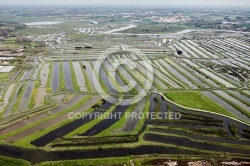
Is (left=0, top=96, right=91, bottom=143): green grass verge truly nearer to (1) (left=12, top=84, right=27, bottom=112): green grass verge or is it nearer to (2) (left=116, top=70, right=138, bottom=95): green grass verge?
(1) (left=12, top=84, right=27, bottom=112): green grass verge

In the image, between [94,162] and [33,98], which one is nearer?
[94,162]

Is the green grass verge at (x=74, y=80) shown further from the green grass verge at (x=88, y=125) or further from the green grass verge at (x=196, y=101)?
the green grass verge at (x=196, y=101)

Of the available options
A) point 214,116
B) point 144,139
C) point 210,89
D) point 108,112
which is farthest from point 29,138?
point 210,89

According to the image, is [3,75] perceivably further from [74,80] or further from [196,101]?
[196,101]

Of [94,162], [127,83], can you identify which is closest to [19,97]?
[127,83]

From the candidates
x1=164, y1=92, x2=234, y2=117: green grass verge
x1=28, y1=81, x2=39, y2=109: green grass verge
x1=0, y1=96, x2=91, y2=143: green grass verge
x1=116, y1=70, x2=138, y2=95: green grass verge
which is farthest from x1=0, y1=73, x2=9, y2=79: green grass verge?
x1=164, y1=92, x2=234, y2=117: green grass verge

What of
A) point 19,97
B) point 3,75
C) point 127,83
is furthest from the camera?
point 3,75

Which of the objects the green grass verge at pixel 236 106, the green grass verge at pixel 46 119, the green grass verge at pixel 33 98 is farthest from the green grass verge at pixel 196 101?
the green grass verge at pixel 33 98

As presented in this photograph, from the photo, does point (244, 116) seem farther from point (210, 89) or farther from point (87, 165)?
point (87, 165)
